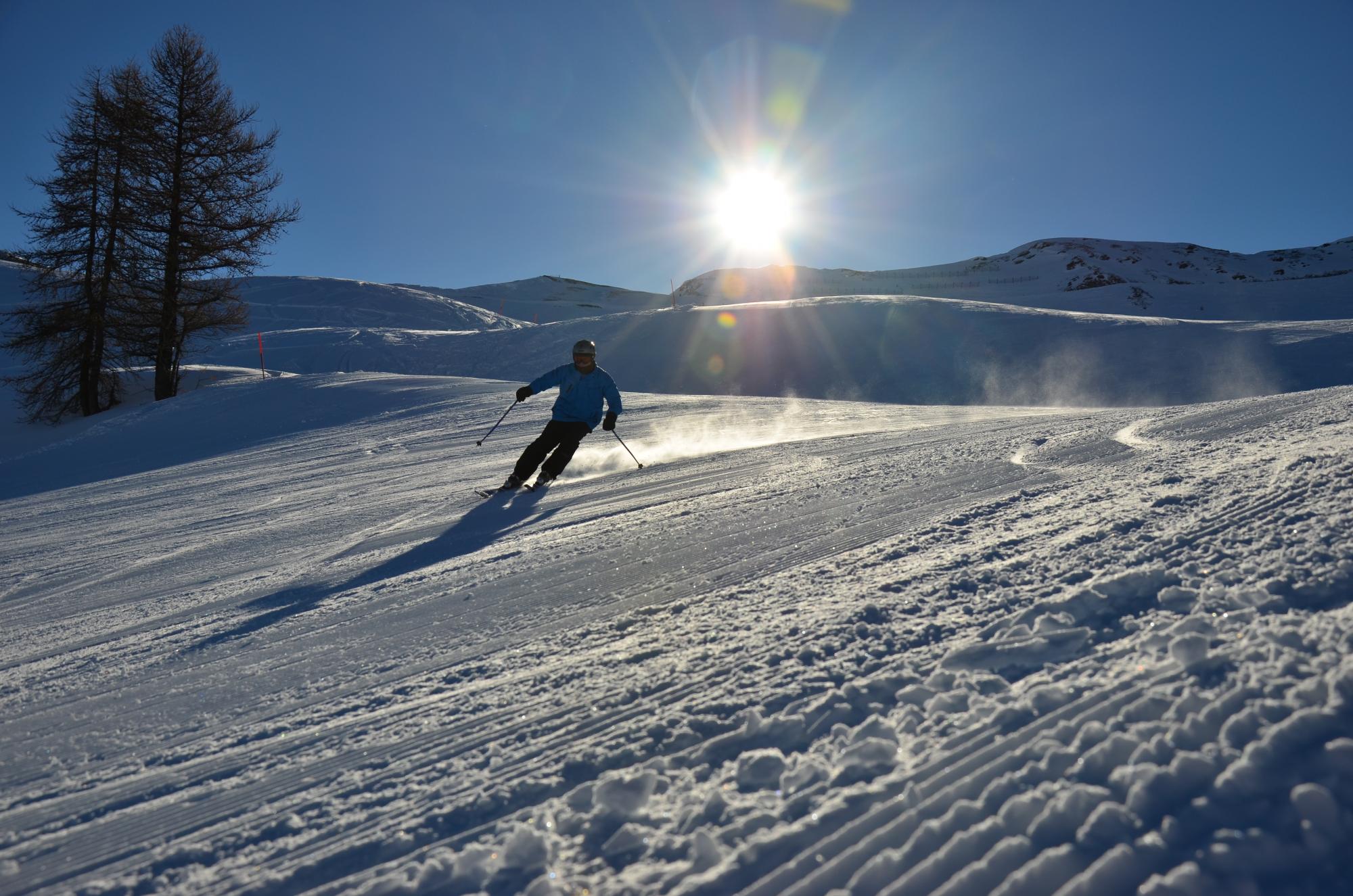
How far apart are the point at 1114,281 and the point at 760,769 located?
5861 cm

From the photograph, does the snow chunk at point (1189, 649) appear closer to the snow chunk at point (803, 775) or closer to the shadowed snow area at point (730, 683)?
the shadowed snow area at point (730, 683)

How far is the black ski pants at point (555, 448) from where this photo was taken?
23.5 ft

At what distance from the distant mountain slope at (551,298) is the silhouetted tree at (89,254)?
31320mm

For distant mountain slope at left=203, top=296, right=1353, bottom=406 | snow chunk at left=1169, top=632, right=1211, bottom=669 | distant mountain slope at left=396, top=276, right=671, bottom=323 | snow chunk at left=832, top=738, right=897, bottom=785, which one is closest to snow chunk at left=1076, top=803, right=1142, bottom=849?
snow chunk at left=832, top=738, right=897, bottom=785

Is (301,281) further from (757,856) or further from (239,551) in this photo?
(757,856)

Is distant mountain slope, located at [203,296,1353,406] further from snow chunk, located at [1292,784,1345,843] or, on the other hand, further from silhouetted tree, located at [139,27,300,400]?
snow chunk, located at [1292,784,1345,843]

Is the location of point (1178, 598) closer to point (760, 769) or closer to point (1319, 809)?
point (1319, 809)

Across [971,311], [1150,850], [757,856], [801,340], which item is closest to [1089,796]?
[1150,850]

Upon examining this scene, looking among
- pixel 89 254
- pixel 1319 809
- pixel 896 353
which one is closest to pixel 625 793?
pixel 1319 809

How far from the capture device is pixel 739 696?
2.61m

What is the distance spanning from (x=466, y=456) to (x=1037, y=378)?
1419 centimetres

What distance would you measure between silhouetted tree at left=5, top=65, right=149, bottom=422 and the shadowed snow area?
16.6 metres

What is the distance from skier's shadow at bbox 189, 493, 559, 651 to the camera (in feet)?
12.9

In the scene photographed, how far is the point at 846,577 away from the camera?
12.0 feet
